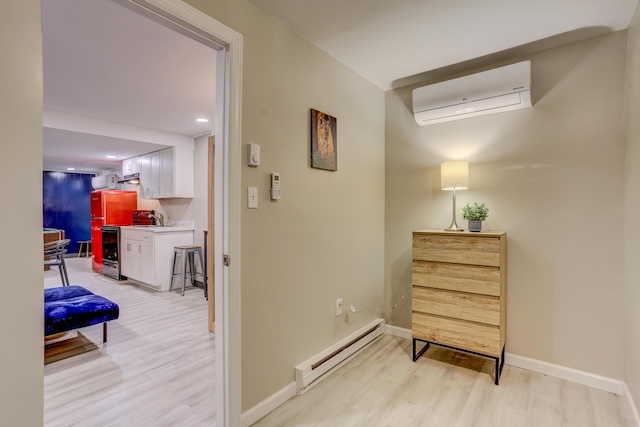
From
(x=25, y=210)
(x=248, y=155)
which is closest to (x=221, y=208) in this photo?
(x=248, y=155)

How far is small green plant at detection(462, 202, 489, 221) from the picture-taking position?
2320 millimetres

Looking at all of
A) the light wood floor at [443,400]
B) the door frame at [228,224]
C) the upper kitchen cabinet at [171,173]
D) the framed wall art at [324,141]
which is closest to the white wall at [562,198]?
the light wood floor at [443,400]

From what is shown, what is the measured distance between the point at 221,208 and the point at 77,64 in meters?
1.95

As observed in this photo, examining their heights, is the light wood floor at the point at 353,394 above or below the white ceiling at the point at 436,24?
below

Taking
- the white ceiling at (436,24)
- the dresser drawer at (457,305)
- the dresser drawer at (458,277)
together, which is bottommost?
the dresser drawer at (457,305)

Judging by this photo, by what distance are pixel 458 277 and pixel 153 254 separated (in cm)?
404

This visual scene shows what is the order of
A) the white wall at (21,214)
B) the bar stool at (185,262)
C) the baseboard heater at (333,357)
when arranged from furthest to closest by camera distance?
the bar stool at (185,262), the baseboard heater at (333,357), the white wall at (21,214)

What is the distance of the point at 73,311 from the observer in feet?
8.19

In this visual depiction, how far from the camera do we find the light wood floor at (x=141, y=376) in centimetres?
179

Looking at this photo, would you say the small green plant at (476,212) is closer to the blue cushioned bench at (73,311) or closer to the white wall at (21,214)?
the white wall at (21,214)

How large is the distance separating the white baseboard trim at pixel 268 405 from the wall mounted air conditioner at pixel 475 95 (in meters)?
2.30

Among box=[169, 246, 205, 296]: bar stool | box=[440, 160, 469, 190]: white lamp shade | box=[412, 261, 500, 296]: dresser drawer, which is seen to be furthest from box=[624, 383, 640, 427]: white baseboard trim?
box=[169, 246, 205, 296]: bar stool

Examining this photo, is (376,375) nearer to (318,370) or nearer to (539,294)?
(318,370)

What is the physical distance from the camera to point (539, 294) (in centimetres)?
225
